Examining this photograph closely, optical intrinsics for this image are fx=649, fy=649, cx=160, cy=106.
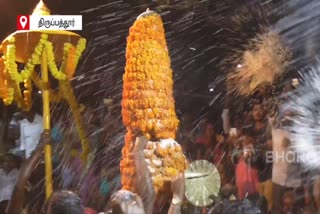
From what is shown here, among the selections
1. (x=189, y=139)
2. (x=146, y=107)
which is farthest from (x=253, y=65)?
(x=146, y=107)

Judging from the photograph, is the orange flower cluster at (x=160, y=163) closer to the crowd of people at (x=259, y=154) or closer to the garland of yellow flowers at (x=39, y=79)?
the crowd of people at (x=259, y=154)

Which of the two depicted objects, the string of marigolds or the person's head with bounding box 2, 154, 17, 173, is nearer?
the string of marigolds

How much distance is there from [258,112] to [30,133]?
864 mm

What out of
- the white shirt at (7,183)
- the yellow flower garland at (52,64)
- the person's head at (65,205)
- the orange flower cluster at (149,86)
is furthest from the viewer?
the white shirt at (7,183)

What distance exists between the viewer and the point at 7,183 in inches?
96.2

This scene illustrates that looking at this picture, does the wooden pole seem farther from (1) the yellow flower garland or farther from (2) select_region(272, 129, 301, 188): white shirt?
(2) select_region(272, 129, 301, 188): white shirt

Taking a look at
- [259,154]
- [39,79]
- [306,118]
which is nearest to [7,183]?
[39,79]

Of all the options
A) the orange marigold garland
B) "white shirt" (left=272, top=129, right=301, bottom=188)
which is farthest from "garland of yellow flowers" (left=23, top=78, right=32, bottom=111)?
"white shirt" (left=272, top=129, right=301, bottom=188)

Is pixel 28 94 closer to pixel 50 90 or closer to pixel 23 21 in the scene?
pixel 50 90

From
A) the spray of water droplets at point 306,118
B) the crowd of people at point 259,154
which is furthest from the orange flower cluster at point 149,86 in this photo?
the spray of water droplets at point 306,118

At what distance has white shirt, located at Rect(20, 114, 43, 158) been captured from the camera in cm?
243

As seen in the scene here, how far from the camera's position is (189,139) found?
2.30 meters

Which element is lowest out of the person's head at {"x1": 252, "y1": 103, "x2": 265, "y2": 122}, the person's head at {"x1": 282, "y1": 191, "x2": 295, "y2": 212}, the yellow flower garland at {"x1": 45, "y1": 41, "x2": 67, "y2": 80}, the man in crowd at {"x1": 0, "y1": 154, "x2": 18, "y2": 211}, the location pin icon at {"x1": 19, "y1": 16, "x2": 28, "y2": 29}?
the person's head at {"x1": 282, "y1": 191, "x2": 295, "y2": 212}

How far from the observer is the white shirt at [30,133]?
2.43m
